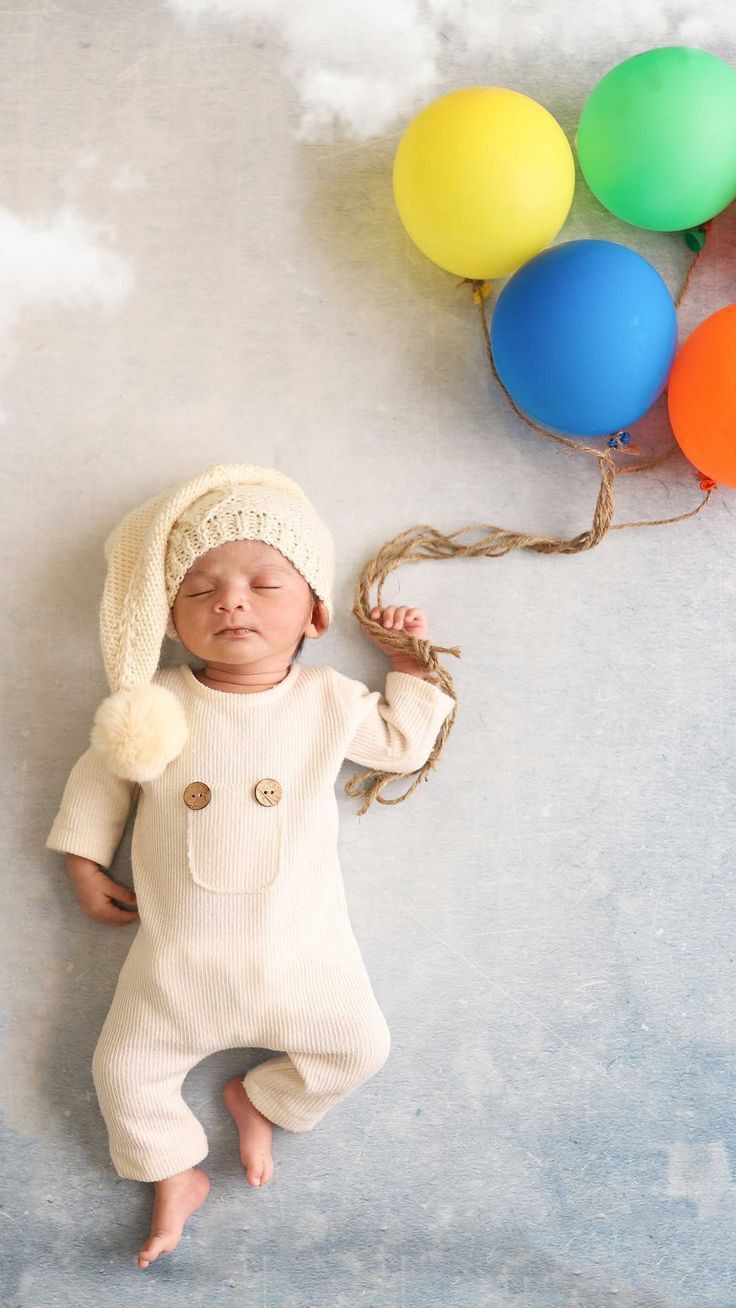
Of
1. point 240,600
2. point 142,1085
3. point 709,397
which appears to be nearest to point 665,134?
point 709,397

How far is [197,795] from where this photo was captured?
1514mm

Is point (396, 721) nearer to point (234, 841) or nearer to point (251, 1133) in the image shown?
point (234, 841)

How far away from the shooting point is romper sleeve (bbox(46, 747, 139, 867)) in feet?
5.22

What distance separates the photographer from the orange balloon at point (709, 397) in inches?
60.4

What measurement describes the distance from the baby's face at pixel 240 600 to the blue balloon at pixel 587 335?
47 cm

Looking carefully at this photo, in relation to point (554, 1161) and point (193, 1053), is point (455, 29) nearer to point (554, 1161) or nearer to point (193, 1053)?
point (193, 1053)

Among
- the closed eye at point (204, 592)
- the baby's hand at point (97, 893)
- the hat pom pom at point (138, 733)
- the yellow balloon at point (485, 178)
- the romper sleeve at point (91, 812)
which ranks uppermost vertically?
the yellow balloon at point (485, 178)

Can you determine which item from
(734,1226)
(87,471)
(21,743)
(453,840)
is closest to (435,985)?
(453,840)

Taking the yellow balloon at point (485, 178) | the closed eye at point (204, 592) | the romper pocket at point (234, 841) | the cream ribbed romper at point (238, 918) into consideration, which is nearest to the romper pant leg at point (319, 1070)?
the cream ribbed romper at point (238, 918)

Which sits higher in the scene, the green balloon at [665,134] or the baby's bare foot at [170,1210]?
the green balloon at [665,134]

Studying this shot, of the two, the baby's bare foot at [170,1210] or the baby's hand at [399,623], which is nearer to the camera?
the baby's bare foot at [170,1210]

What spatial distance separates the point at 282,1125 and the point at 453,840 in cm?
50

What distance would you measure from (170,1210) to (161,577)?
3.02 feet

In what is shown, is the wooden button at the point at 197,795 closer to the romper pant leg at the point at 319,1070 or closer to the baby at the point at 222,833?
the baby at the point at 222,833
